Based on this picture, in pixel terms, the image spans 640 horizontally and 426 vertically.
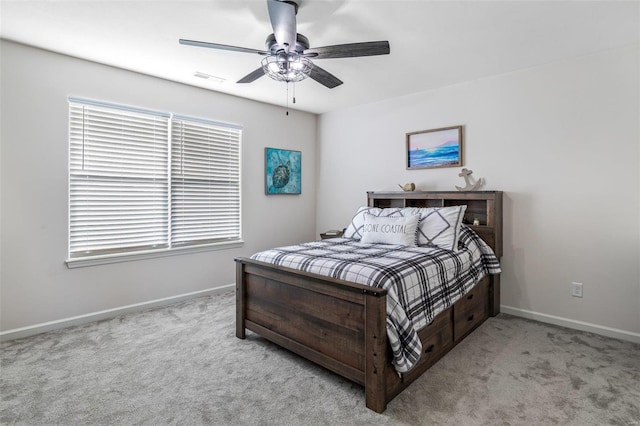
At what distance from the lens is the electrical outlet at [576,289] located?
9.52 feet

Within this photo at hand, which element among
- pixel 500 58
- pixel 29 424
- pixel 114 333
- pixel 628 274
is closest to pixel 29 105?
pixel 114 333

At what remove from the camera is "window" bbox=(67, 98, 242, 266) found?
119 inches

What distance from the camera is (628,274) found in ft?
8.81

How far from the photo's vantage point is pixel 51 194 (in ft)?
9.32

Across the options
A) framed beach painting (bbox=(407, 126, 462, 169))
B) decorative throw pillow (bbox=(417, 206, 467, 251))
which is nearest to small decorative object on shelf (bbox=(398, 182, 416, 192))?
framed beach painting (bbox=(407, 126, 462, 169))

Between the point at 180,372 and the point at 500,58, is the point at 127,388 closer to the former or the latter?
the point at 180,372

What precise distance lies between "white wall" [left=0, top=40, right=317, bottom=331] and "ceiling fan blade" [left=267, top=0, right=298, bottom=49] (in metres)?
1.99

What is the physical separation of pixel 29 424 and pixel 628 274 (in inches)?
162

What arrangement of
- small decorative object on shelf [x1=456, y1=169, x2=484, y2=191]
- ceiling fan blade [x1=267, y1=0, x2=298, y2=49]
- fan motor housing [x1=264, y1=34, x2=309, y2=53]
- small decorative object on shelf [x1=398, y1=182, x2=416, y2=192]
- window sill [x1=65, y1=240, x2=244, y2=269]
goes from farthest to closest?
small decorative object on shelf [x1=398, y1=182, x2=416, y2=192]
small decorative object on shelf [x1=456, y1=169, x2=484, y2=191]
window sill [x1=65, y1=240, x2=244, y2=269]
fan motor housing [x1=264, y1=34, x2=309, y2=53]
ceiling fan blade [x1=267, y1=0, x2=298, y2=49]

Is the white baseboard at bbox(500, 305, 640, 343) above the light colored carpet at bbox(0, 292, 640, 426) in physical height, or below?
above

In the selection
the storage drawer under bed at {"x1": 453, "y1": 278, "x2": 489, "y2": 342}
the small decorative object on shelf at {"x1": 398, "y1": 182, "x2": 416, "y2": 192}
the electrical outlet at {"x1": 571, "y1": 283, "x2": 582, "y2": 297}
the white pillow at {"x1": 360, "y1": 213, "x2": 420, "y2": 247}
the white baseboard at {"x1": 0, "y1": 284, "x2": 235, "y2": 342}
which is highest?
the small decorative object on shelf at {"x1": 398, "y1": 182, "x2": 416, "y2": 192}

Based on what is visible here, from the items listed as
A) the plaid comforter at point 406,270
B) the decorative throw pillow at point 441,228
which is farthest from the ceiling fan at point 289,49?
the decorative throw pillow at point 441,228

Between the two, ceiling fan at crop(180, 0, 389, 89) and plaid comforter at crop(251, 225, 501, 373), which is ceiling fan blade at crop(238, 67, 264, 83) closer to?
ceiling fan at crop(180, 0, 389, 89)

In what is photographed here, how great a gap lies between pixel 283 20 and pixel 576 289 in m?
3.20
